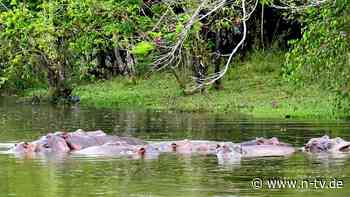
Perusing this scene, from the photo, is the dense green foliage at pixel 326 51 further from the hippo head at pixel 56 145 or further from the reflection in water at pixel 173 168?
the hippo head at pixel 56 145

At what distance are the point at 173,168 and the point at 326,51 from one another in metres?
5.89

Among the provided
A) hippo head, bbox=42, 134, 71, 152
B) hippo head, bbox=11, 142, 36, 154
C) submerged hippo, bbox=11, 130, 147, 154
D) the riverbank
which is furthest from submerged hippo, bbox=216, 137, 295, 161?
the riverbank

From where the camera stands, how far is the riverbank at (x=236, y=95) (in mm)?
28234

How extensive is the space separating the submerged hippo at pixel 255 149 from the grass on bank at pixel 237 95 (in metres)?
8.01

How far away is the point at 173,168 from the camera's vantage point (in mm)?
15352

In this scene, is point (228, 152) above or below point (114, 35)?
below

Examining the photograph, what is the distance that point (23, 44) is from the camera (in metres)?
36.2

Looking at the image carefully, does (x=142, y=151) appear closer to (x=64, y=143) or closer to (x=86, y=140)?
(x=86, y=140)

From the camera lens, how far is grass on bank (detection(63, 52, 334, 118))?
1114 inches

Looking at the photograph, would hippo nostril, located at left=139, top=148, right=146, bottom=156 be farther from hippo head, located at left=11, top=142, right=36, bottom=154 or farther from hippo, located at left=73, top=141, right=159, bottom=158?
hippo head, located at left=11, top=142, right=36, bottom=154

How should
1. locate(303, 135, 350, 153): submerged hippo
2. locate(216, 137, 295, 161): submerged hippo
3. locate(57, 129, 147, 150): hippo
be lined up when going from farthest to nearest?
locate(57, 129, 147, 150): hippo < locate(303, 135, 350, 153): submerged hippo < locate(216, 137, 295, 161): submerged hippo

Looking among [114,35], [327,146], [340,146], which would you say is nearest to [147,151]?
[327,146]

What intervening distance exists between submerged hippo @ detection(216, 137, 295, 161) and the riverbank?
7.80 m

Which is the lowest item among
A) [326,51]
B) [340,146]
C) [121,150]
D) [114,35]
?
[121,150]
